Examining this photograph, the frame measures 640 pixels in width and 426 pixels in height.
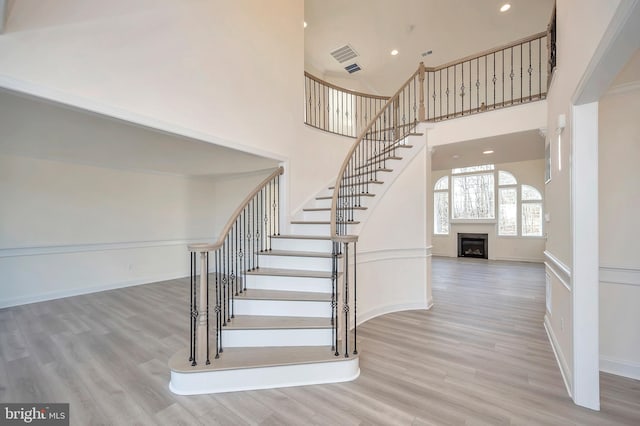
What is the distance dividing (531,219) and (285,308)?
→ 9.15 meters

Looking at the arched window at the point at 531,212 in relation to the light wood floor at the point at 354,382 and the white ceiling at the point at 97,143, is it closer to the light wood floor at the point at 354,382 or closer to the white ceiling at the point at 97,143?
the light wood floor at the point at 354,382

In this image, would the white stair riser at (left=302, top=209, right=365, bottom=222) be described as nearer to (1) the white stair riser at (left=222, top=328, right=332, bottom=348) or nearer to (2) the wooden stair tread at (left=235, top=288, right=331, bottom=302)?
(2) the wooden stair tread at (left=235, top=288, right=331, bottom=302)

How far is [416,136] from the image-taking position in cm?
430

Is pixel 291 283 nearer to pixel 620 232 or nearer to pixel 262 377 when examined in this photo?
pixel 262 377

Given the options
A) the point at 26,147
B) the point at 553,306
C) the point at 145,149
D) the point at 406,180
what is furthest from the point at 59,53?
the point at 553,306

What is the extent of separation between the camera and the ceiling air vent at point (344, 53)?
266 inches

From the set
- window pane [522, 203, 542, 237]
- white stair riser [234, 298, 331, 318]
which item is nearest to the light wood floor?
white stair riser [234, 298, 331, 318]

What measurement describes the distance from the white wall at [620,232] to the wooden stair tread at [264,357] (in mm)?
2399

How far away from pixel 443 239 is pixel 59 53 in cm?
1050

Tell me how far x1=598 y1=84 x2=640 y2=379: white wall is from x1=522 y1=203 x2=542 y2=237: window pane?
7.20m

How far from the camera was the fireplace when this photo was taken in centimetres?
919

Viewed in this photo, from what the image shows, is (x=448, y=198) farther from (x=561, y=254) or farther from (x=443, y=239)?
(x=561, y=254)

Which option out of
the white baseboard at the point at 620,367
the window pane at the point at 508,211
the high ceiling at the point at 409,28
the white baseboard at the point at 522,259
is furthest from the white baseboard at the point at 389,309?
the window pane at the point at 508,211

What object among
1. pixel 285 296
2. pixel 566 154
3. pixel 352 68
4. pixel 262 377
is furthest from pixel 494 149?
pixel 262 377
